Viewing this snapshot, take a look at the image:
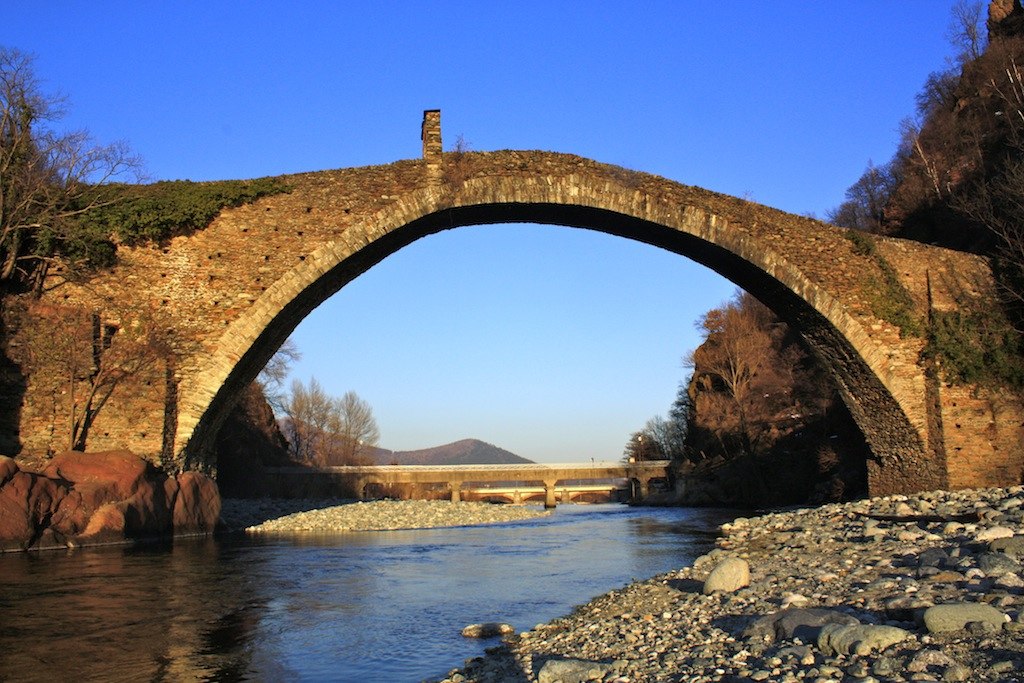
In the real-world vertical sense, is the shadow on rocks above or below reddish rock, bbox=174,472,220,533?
below

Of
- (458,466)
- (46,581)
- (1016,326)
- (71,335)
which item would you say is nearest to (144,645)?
(46,581)

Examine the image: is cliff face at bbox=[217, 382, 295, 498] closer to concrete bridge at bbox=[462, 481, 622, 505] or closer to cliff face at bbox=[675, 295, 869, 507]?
cliff face at bbox=[675, 295, 869, 507]

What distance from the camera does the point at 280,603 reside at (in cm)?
898

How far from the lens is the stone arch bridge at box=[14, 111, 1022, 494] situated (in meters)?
15.1

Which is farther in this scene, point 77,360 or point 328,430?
point 328,430

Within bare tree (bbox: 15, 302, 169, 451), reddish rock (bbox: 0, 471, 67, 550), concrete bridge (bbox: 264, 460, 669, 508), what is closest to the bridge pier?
concrete bridge (bbox: 264, 460, 669, 508)

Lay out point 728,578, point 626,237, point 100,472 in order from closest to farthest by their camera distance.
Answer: point 728,578
point 100,472
point 626,237

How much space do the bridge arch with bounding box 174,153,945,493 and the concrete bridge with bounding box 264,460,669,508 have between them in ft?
99.3

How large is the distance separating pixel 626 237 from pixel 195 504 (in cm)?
1051

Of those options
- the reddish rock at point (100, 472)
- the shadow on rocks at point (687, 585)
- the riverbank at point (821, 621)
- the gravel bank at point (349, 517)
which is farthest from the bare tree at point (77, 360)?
the shadow on rocks at point (687, 585)

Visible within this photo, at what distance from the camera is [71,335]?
14750mm

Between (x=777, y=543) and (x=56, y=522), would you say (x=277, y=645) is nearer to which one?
(x=777, y=543)

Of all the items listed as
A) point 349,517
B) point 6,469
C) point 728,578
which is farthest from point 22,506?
point 349,517

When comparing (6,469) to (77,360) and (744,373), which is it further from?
(744,373)
